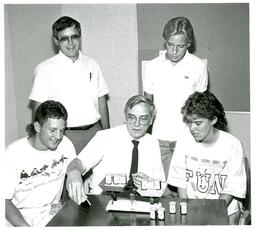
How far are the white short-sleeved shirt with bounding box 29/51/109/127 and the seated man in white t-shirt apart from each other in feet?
3.13

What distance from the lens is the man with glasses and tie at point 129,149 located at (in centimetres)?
244

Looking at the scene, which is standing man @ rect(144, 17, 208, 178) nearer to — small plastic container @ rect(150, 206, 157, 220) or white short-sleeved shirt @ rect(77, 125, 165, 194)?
white short-sleeved shirt @ rect(77, 125, 165, 194)

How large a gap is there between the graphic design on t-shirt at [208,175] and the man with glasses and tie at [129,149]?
9.4 inches

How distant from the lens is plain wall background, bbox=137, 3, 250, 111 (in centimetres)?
346

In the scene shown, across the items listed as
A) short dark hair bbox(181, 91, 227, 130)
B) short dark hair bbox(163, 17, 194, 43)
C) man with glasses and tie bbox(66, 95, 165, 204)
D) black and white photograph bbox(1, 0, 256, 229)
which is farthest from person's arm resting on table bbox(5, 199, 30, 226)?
short dark hair bbox(163, 17, 194, 43)

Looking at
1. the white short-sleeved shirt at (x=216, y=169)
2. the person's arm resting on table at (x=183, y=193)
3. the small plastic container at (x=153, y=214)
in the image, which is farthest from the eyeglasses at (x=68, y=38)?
the small plastic container at (x=153, y=214)

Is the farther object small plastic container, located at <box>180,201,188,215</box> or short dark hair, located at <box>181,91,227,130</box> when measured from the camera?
→ short dark hair, located at <box>181,91,227,130</box>

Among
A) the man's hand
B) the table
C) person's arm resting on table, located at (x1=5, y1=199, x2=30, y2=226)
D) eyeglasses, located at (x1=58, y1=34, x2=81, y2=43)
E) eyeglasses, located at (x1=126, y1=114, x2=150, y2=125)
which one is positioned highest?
eyeglasses, located at (x1=58, y1=34, x2=81, y2=43)

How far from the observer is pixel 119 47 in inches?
150

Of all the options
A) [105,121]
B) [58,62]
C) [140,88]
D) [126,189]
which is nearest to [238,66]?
[140,88]

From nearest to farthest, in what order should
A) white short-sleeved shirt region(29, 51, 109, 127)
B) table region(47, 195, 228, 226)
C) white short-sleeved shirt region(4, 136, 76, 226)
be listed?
1. table region(47, 195, 228, 226)
2. white short-sleeved shirt region(4, 136, 76, 226)
3. white short-sleeved shirt region(29, 51, 109, 127)

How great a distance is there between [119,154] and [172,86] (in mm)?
663

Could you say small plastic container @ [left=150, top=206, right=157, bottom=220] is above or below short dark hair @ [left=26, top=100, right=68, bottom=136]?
below

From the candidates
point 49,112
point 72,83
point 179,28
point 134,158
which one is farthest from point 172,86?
point 49,112
